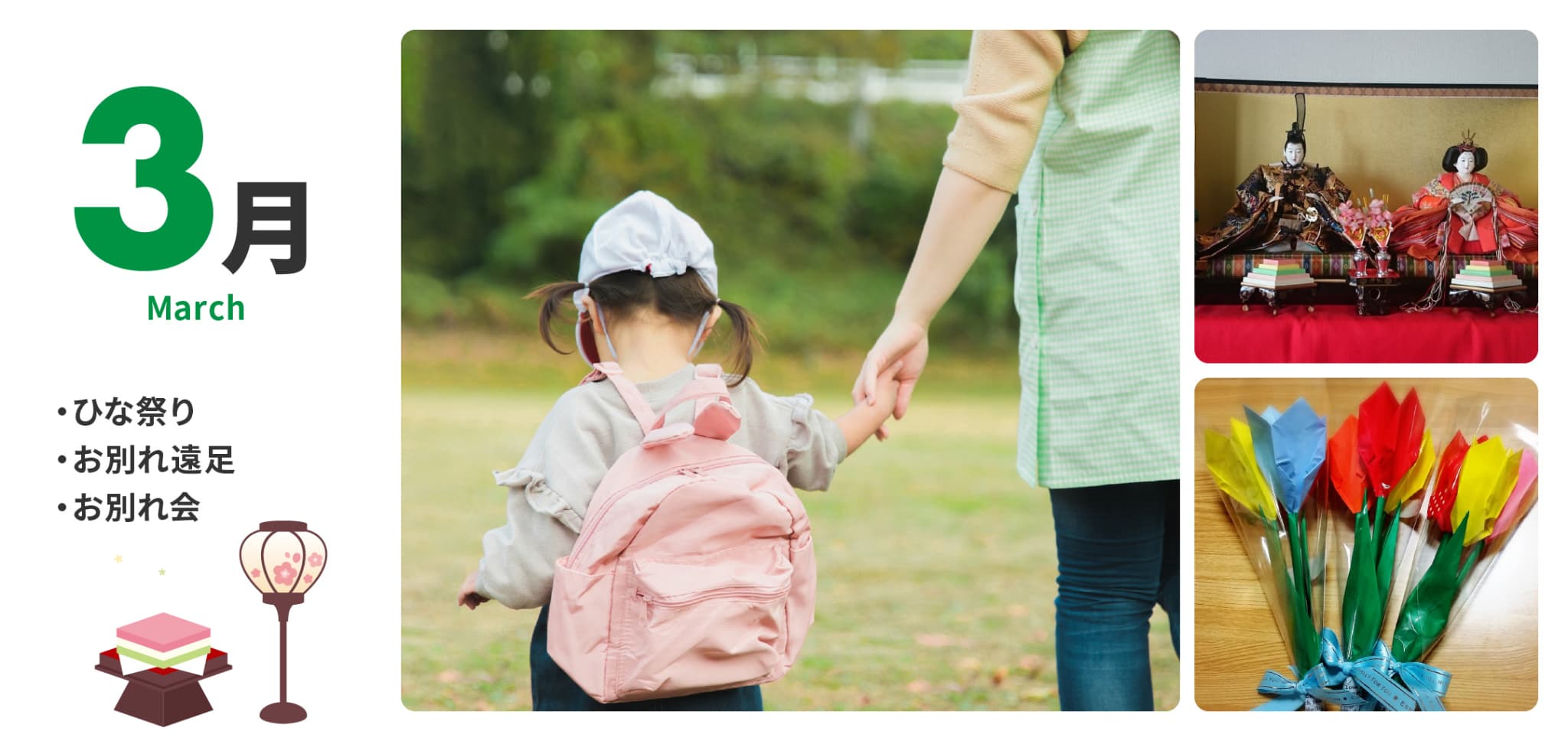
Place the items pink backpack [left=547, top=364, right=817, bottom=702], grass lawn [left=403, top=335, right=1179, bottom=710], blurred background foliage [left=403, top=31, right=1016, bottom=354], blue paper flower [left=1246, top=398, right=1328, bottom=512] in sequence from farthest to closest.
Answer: blurred background foliage [left=403, top=31, right=1016, bottom=354] → grass lawn [left=403, top=335, right=1179, bottom=710] → blue paper flower [left=1246, top=398, right=1328, bottom=512] → pink backpack [left=547, top=364, right=817, bottom=702]

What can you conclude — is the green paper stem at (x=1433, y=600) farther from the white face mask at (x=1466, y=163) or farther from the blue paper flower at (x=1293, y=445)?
the white face mask at (x=1466, y=163)

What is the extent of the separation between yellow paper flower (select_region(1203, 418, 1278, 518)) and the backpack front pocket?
0.68 metres

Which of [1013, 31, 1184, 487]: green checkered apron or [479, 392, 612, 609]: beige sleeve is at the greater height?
[1013, 31, 1184, 487]: green checkered apron

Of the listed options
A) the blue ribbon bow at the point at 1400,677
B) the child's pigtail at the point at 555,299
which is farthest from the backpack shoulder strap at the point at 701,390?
the blue ribbon bow at the point at 1400,677

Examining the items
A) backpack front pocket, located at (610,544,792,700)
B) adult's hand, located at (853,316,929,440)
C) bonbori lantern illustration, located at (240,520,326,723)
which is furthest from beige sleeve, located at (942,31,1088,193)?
bonbori lantern illustration, located at (240,520,326,723)

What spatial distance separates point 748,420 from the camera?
189cm

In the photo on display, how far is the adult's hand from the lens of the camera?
193cm

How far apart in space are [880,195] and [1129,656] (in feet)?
19.8

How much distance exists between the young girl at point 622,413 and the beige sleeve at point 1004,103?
0.40m

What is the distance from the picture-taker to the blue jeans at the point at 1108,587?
1899 mm

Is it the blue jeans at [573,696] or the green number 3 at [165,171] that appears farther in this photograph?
the green number 3 at [165,171]

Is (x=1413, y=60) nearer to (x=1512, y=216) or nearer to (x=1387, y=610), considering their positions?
(x=1512, y=216)

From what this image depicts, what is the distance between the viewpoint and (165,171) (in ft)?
6.53

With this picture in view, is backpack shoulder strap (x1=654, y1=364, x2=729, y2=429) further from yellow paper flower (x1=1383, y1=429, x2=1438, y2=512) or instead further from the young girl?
yellow paper flower (x1=1383, y1=429, x2=1438, y2=512)
